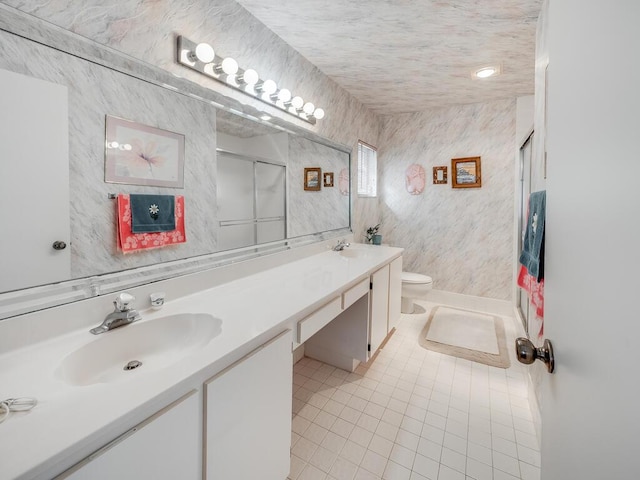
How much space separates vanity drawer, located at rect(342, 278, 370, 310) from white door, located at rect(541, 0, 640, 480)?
1.03m

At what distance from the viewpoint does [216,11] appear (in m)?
1.48

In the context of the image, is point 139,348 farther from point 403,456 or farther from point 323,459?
point 403,456

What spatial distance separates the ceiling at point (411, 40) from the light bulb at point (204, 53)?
0.47 metres

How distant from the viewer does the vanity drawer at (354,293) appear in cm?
160

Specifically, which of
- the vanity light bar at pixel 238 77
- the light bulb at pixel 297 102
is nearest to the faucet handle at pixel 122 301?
the vanity light bar at pixel 238 77

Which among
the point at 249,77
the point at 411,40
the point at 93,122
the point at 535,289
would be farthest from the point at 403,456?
the point at 411,40

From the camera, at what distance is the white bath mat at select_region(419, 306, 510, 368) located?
240 centimetres

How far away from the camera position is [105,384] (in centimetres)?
69

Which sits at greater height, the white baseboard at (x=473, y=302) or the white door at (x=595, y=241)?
the white door at (x=595, y=241)

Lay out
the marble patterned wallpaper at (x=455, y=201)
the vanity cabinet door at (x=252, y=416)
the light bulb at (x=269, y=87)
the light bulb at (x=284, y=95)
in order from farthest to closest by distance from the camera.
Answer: the marble patterned wallpaper at (x=455, y=201) → the light bulb at (x=284, y=95) → the light bulb at (x=269, y=87) → the vanity cabinet door at (x=252, y=416)

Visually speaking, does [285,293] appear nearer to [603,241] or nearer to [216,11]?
[603,241]

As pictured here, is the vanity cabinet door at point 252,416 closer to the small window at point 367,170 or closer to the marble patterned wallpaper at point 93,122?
the marble patterned wallpaper at point 93,122

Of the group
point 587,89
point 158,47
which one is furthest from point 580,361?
point 158,47

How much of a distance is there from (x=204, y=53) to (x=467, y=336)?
292 cm
